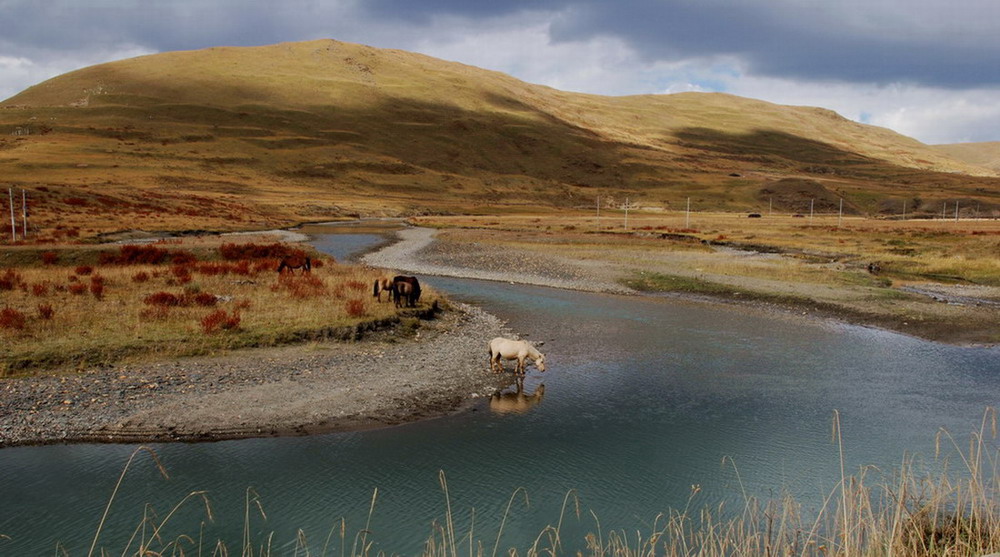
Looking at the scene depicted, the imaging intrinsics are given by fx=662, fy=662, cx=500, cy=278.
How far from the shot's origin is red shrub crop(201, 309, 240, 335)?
21028 millimetres

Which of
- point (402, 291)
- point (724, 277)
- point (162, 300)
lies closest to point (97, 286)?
point (162, 300)

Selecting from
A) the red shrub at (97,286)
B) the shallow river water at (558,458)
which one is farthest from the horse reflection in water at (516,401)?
the red shrub at (97,286)

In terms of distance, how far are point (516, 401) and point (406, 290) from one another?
1010 centimetres

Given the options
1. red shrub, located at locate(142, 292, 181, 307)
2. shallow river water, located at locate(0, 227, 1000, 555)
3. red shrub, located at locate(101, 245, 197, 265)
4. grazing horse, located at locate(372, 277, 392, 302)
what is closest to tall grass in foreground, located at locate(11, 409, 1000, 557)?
shallow river water, located at locate(0, 227, 1000, 555)

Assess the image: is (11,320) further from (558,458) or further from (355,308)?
(558,458)

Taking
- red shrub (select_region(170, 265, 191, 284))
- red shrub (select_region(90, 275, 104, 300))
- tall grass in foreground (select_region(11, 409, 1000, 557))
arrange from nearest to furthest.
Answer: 1. tall grass in foreground (select_region(11, 409, 1000, 557))
2. red shrub (select_region(90, 275, 104, 300))
3. red shrub (select_region(170, 265, 191, 284))

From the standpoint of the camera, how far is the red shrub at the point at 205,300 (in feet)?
82.4

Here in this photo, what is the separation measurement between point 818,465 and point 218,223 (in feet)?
228

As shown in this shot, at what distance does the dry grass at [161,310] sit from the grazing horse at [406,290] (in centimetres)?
66

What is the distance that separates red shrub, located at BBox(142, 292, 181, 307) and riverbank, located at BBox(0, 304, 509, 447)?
254 inches

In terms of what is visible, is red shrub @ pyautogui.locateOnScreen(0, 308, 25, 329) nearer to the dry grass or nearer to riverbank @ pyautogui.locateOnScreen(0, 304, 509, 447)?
the dry grass

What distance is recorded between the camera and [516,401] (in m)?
17.7

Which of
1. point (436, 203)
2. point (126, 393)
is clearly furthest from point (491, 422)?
point (436, 203)

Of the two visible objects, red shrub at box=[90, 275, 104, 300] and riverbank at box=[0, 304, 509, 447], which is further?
red shrub at box=[90, 275, 104, 300]
